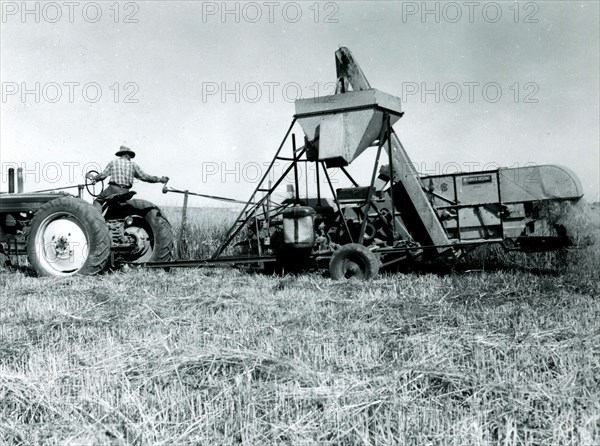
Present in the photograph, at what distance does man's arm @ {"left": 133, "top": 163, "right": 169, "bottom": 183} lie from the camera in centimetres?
954

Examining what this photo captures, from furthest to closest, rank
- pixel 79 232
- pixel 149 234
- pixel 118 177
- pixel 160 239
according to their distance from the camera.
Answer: pixel 149 234 < pixel 160 239 < pixel 118 177 < pixel 79 232

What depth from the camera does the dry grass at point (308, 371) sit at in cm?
277


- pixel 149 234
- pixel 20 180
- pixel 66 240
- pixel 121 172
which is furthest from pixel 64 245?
pixel 20 180

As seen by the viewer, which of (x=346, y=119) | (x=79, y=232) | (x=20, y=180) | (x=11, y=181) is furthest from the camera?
(x=20, y=180)

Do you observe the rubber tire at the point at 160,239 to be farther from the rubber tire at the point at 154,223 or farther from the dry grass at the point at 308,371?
the dry grass at the point at 308,371

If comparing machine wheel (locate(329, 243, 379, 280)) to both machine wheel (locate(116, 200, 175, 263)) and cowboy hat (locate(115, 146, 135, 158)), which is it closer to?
machine wheel (locate(116, 200, 175, 263))

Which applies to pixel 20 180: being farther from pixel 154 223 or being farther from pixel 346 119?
pixel 346 119

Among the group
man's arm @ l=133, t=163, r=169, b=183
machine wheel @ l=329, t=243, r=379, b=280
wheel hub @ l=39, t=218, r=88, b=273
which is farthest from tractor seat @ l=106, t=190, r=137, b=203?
machine wheel @ l=329, t=243, r=379, b=280

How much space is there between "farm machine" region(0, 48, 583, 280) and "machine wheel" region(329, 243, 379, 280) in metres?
0.01

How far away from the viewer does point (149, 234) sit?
10039 millimetres

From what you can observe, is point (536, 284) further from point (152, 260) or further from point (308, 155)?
point (152, 260)

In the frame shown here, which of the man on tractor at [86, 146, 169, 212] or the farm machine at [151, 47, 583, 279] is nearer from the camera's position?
the farm machine at [151, 47, 583, 279]

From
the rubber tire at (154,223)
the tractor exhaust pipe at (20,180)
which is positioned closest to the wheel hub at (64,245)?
the rubber tire at (154,223)

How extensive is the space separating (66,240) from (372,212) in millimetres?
4540
